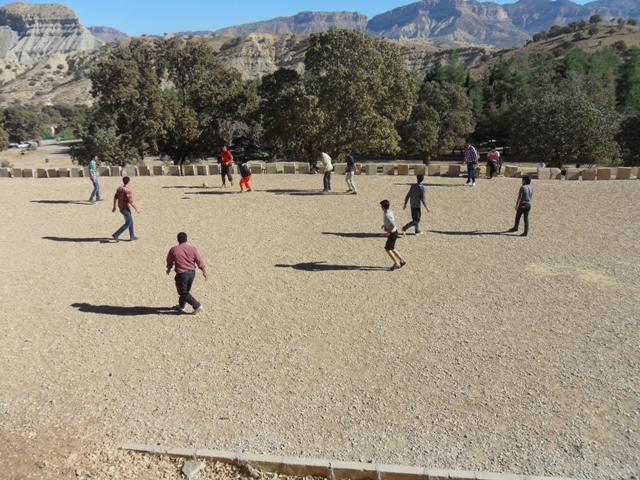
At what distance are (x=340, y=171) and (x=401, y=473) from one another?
1977cm

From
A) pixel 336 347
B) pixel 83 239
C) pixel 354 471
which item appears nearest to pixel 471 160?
pixel 336 347

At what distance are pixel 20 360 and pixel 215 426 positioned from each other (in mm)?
3897

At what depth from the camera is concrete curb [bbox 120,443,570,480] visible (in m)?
5.95

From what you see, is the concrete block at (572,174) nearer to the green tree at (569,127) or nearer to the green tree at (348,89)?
the green tree at (348,89)

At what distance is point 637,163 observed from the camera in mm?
41812

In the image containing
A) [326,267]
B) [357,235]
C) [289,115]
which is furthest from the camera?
[289,115]

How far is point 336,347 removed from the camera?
341 inches

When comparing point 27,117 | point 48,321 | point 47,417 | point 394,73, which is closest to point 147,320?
point 48,321

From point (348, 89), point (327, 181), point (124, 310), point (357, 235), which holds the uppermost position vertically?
point (348, 89)

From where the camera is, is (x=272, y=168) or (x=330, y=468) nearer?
(x=330, y=468)

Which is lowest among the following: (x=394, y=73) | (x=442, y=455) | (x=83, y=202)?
(x=442, y=455)

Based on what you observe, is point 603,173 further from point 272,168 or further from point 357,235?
point 272,168

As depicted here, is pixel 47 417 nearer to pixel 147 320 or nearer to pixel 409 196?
pixel 147 320

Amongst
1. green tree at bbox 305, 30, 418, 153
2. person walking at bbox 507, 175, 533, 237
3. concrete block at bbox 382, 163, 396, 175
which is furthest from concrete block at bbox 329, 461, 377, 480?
green tree at bbox 305, 30, 418, 153
